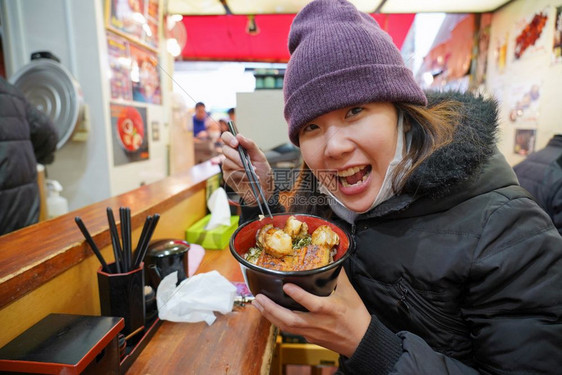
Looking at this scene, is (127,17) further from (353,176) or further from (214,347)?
(214,347)

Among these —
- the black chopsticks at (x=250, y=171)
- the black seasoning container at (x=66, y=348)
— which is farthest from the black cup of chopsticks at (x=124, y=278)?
the black chopsticks at (x=250, y=171)

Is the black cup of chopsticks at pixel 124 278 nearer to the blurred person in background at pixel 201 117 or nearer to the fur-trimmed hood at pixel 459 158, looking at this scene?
the blurred person in background at pixel 201 117

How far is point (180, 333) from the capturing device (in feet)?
2.98

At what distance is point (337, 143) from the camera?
2.71 ft

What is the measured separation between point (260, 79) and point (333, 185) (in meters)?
0.48

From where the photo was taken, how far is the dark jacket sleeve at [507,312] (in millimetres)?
679

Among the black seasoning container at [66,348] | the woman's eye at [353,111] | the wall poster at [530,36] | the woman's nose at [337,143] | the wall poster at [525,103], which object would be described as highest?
the wall poster at [530,36]

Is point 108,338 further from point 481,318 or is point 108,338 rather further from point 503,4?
point 503,4

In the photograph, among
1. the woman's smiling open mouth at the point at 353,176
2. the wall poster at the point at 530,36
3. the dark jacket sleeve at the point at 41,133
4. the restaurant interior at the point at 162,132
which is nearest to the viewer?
the restaurant interior at the point at 162,132

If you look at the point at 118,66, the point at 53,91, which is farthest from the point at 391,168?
the point at 118,66

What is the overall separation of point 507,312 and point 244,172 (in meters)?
0.82

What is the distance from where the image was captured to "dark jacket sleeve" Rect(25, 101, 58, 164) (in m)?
1.96

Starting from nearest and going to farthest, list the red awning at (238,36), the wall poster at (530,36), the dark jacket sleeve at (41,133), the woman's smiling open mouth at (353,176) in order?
the woman's smiling open mouth at (353,176), the dark jacket sleeve at (41,133), the wall poster at (530,36), the red awning at (238,36)

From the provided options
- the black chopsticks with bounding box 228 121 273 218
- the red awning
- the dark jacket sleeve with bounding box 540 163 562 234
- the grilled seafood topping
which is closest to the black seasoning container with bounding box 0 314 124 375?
the grilled seafood topping
